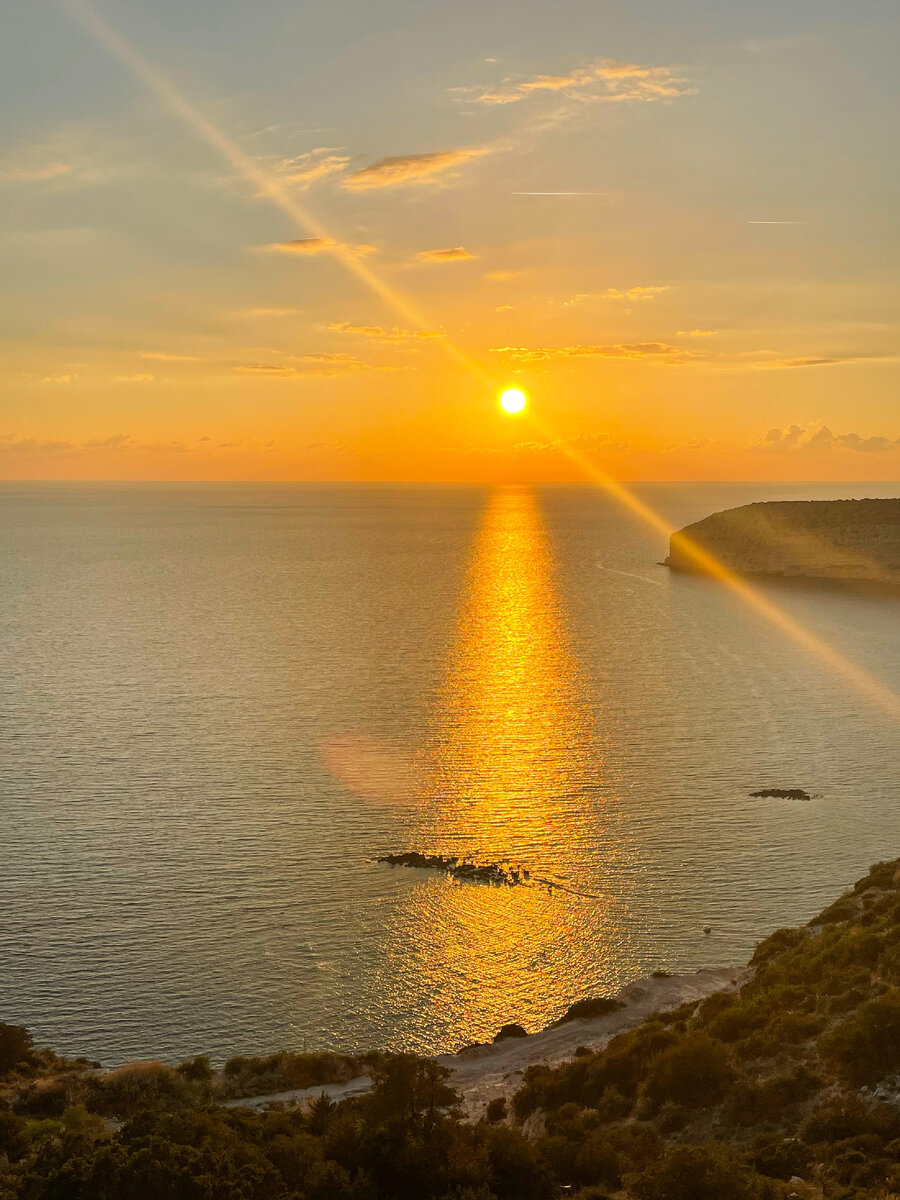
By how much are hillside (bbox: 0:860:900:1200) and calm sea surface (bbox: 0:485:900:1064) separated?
5.57 m

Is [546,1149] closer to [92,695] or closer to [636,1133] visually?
[636,1133]

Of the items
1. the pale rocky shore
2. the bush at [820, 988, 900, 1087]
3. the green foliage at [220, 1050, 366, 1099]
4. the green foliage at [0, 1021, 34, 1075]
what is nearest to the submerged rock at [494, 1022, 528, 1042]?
the pale rocky shore

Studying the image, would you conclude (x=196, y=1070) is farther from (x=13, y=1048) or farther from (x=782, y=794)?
(x=782, y=794)

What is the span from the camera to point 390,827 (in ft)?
206

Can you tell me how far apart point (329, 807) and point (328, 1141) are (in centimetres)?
3741

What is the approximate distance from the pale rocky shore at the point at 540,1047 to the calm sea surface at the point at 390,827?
1.96 m

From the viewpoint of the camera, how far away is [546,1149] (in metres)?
28.5

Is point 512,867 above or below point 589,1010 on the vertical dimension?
above

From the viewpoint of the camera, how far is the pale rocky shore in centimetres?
3531

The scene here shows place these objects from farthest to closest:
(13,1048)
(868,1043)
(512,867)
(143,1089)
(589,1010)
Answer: (512,867)
(589,1010)
(13,1048)
(143,1089)
(868,1043)

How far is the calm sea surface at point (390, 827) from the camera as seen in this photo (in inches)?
1751

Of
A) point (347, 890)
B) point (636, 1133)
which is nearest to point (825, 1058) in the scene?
point (636, 1133)

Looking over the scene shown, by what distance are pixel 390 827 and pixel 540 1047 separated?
24.5 metres

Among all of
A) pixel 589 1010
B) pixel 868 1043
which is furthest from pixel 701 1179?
pixel 589 1010
